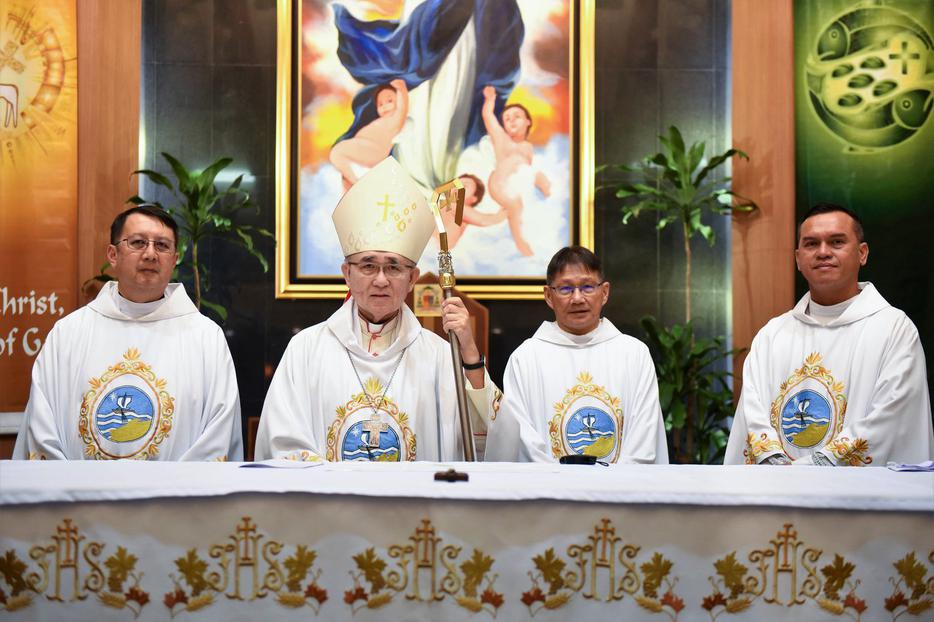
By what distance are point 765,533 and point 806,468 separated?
0.61 m

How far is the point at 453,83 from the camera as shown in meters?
6.65

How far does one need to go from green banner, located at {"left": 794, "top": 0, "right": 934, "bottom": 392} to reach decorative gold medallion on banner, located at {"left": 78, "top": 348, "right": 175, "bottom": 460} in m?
4.49

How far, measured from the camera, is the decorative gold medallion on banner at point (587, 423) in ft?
14.0

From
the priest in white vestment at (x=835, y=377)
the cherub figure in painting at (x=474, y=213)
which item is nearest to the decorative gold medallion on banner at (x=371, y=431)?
the priest in white vestment at (x=835, y=377)

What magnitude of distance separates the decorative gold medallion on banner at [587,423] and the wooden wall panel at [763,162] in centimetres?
243

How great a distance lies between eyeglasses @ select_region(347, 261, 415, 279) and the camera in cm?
379

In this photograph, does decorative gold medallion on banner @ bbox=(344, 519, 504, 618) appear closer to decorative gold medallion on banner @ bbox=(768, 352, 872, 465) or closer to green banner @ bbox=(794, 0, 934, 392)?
decorative gold medallion on banner @ bbox=(768, 352, 872, 465)

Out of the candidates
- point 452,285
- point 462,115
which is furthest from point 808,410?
point 462,115

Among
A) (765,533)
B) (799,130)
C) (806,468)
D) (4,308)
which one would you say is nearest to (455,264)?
(799,130)

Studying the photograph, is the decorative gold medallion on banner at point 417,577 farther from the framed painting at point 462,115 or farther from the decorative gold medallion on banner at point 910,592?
the framed painting at point 462,115

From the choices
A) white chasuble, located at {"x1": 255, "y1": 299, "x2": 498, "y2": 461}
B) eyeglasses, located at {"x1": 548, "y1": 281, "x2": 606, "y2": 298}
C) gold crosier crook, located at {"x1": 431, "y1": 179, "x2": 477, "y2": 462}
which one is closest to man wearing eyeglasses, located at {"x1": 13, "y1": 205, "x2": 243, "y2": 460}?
white chasuble, located at {"x1": 255, "y1": 299, "x2": 498, "y2": 461}

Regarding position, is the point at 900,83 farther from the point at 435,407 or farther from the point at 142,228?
the point at 142,228

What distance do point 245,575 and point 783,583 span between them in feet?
4.43

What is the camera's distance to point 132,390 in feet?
13.4
